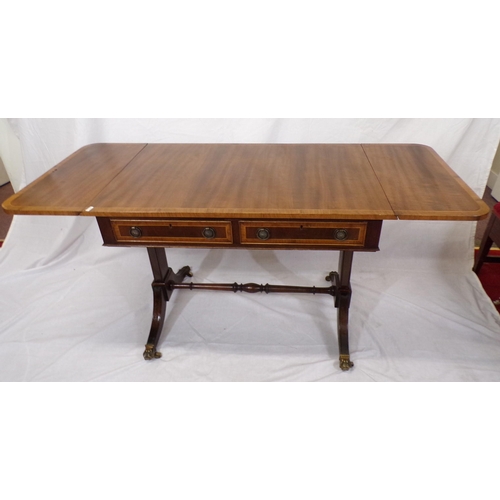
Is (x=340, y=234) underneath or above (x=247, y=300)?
above

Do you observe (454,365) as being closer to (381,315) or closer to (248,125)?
(381,315)

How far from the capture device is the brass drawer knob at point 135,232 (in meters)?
1.46

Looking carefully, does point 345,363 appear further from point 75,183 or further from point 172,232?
point 75,183

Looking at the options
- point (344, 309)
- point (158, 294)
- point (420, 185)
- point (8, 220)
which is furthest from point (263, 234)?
point (8, 220)

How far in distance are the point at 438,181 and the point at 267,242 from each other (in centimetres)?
74

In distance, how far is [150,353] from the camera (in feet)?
6.25

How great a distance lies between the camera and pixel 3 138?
2.49 meters

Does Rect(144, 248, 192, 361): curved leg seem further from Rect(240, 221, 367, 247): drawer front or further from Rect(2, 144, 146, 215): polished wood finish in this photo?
Rect(240, 221, 367, 247): drawer front

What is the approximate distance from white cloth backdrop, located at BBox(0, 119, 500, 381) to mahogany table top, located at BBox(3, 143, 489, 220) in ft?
1.55

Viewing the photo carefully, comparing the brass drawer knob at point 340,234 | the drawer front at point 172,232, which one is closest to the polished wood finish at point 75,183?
the drawer front at point 172,232

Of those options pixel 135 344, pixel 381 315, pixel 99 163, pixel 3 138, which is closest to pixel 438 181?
pixel 381 315

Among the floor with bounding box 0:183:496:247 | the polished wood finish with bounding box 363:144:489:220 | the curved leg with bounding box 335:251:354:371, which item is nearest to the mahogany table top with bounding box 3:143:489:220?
the polished wood finish with bounding box 363:144:489:220

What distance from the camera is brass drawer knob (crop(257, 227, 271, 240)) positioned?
1416mm

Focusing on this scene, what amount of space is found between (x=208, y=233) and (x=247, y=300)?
927 millimetres
